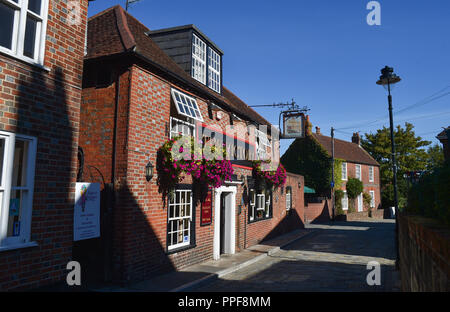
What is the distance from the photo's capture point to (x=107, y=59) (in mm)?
8672

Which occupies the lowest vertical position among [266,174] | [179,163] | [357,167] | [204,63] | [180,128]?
[179,163]

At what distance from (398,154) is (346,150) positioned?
10712 mm

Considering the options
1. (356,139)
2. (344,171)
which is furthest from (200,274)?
(356,139)

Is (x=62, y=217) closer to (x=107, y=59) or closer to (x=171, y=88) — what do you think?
(x=107, y=59)

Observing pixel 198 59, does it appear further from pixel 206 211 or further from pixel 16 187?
pixel 16 187

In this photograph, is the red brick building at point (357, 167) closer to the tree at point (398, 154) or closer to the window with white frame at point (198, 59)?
the tree at point (398, 154)

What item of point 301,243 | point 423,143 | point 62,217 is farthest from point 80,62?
point 423,143

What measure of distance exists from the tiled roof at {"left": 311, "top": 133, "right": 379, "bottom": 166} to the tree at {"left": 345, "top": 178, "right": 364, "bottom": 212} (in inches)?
92.3

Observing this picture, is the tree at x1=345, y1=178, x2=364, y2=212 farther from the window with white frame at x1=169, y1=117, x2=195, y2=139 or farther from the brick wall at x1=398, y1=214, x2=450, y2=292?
the brick wall at x1=398, y1=214, x2=450, y2=292

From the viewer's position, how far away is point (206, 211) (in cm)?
1120

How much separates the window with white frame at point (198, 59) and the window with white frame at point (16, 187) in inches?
299

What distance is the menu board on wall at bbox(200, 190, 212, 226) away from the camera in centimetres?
1097

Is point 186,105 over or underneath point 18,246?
over

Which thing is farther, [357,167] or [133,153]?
[357,167]
